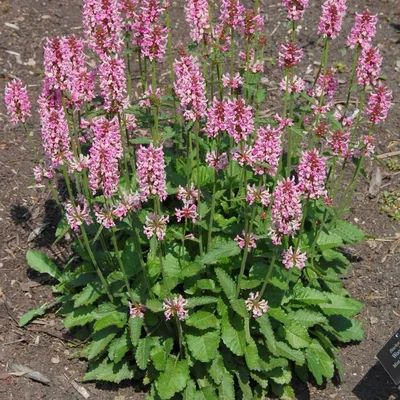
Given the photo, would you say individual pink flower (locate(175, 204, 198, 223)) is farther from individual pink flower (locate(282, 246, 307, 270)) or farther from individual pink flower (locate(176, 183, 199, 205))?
individual pink flower (locate(282, 246, 307, 270))

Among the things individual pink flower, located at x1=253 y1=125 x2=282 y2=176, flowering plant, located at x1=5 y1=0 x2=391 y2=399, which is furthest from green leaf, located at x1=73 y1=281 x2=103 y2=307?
individual pink flower, located at x1=253 y1=125 x2=282 y2=176

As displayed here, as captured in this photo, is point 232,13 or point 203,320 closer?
point 232,13

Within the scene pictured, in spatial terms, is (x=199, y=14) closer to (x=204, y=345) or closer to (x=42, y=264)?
(x=204, y=345)

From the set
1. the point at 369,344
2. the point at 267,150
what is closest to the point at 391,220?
the point at 369,344

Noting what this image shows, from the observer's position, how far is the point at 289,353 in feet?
16.9

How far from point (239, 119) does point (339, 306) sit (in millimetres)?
2284

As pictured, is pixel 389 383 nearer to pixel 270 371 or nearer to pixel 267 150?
pixel 270 371

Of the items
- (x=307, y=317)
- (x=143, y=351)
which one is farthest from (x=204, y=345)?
(x=307, y=317)

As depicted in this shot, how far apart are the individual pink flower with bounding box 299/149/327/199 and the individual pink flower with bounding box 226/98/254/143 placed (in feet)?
1.31

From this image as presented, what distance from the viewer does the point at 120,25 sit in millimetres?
4840

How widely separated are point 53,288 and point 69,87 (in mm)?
2343

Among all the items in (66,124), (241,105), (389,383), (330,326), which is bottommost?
(389,383)

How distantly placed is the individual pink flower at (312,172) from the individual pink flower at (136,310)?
65.9 inches

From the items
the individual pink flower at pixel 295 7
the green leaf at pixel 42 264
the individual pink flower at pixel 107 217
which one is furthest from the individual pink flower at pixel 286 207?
the green leaf at pixel 42 264
